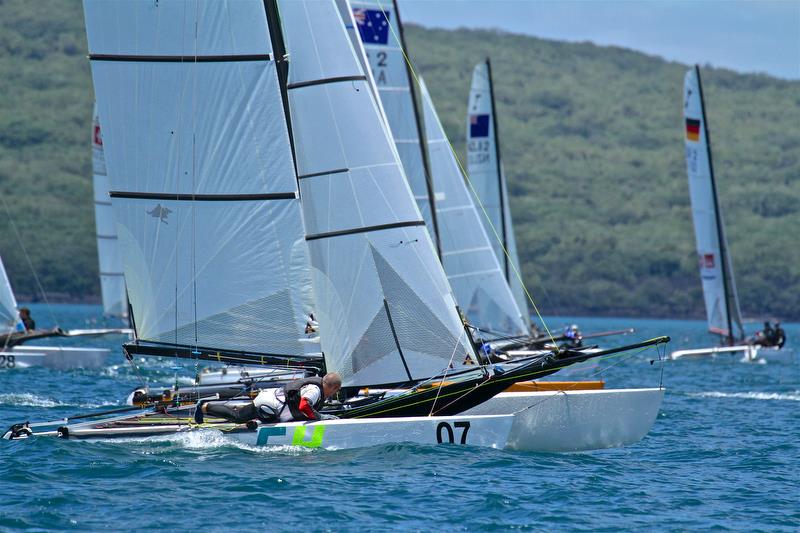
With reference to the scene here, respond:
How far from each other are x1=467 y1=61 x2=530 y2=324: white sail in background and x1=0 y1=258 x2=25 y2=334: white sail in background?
13995 millimetres

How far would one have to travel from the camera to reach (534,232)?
132250 mm

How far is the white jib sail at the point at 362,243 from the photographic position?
1603cm

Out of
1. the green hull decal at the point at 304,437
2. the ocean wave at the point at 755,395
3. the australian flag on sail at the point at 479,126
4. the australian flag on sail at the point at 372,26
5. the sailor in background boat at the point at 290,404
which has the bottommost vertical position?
the ocean wave at the point at 755,395

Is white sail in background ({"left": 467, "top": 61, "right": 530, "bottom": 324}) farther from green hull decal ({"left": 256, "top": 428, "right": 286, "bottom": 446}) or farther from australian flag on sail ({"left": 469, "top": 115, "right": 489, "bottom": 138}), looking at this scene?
green hull decal ({"left": 256, "top": 428, "right": 286, "bottom": 446})

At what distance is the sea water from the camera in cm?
1173

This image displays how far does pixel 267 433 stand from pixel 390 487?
81.3 inches

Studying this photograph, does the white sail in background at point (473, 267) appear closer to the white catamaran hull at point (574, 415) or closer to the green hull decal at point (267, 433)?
the white catamaran hull at point (574, 415)

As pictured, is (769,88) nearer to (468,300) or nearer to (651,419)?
(468,300)

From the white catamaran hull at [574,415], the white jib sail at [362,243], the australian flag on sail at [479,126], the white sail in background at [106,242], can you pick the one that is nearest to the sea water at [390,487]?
the white catamaran hull at [574,415]

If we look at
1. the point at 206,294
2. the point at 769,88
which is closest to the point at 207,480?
the point at 206,294

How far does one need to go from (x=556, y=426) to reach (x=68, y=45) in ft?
513

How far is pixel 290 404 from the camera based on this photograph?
48.3 ft

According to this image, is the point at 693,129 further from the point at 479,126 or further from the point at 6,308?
the point at 6,308

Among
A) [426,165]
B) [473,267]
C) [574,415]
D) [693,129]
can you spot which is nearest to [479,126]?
[693,129]
